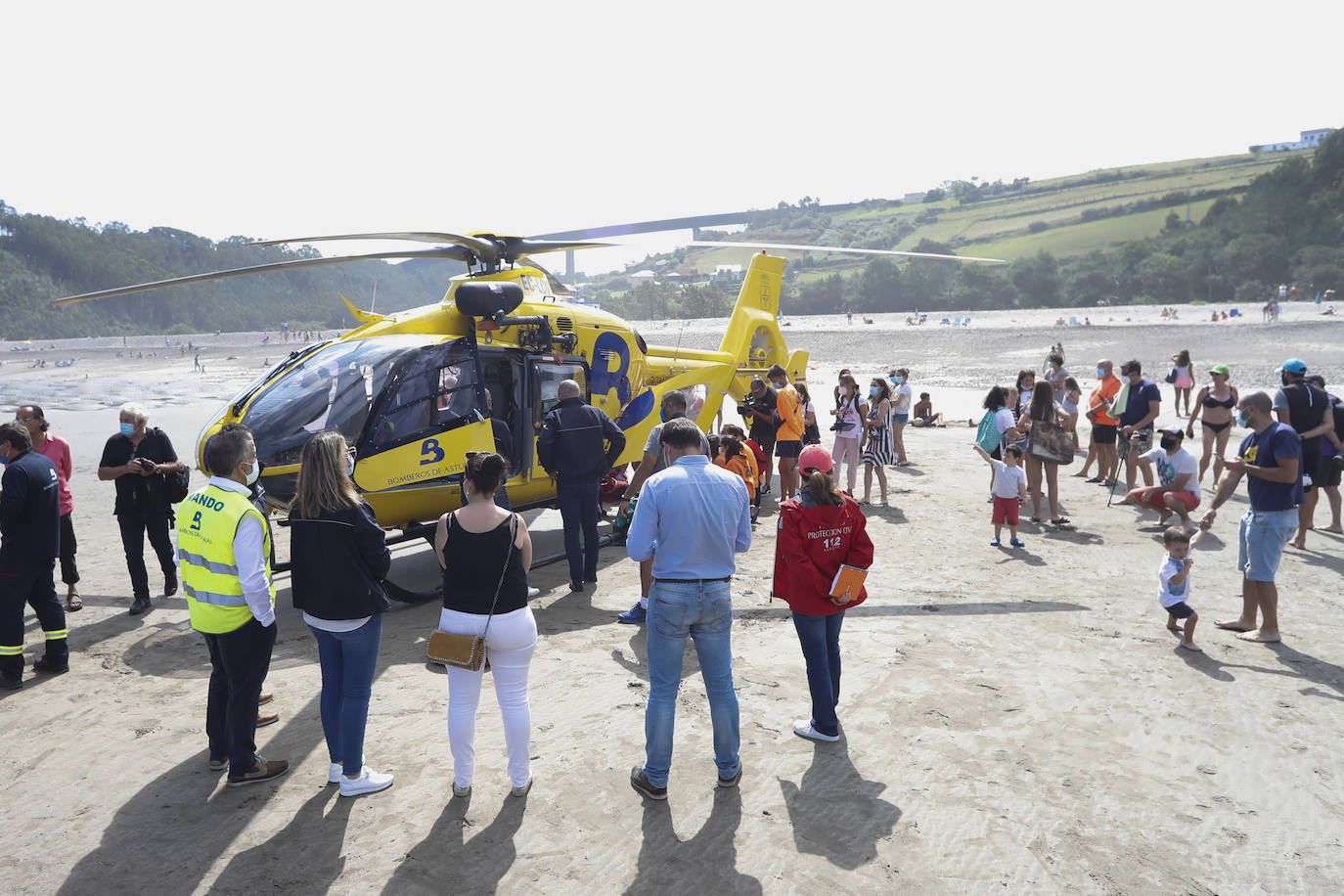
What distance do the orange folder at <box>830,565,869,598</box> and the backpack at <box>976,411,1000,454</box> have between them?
5204 millimetres

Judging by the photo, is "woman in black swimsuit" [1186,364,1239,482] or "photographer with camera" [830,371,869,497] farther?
A: "photographer with camera" [830,371,869,497]

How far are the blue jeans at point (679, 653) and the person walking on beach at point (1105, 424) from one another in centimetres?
848

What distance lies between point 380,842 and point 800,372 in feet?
35.2

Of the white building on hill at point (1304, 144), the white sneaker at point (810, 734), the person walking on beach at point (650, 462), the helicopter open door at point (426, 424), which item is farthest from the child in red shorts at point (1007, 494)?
the white building on hill at point (1304, 144)

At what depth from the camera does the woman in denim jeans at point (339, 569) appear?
349 centimetres

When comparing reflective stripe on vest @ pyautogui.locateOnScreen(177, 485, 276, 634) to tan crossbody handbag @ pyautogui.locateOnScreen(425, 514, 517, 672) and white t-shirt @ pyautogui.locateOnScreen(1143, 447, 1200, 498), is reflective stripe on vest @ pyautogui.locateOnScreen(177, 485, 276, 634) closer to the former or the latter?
tan crossbody handbag @ pyautogui.locateOnScreen(425, 514, 517, 672)

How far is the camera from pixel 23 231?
85125mm

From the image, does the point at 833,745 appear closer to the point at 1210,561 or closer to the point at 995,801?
the point at 995,801

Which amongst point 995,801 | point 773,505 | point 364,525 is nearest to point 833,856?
point 995,801

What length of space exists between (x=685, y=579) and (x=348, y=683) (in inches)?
63.1

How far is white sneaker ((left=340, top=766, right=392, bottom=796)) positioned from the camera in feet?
12.3

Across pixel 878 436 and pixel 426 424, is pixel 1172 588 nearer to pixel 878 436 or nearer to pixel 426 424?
pixel 878 436

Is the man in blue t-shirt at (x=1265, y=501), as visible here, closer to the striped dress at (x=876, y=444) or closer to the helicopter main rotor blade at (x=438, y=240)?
the striped dress at (x=876, y=444)

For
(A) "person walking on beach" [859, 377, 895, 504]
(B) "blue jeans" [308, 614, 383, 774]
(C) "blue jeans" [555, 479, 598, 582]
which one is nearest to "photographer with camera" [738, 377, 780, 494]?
(A) "person walking on beach" [859, 377, 895, 504]
